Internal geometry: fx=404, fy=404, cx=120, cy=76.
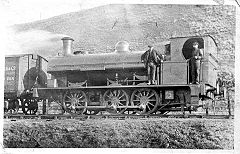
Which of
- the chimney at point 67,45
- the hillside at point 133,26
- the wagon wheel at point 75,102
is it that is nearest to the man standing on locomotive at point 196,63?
the hillside at point 133,26

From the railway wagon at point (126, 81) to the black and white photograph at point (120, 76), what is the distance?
0.05 ft

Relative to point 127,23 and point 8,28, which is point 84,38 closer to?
point 127,23

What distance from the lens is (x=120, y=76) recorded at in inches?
246

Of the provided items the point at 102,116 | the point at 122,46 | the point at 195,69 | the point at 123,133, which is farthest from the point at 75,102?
the point at 195,69

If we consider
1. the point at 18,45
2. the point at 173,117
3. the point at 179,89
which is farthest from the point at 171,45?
the point at 18,45

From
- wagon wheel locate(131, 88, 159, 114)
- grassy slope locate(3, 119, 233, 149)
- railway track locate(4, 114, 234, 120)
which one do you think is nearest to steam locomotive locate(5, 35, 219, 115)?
wagon wheel locate(131, 88, 159, 114)

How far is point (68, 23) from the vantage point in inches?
255

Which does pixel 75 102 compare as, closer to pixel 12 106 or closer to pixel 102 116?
pixel 102 116

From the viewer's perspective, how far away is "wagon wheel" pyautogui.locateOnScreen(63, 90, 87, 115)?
6285 mm

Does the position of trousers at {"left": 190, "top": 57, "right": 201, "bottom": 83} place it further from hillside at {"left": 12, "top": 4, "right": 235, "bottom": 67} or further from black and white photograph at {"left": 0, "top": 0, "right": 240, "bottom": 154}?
hillside at {"left": 12, "top": 4, "right": 235, "bottom": 67}

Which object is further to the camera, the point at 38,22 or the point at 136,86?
→ the point at 38,22

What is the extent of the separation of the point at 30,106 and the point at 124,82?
167 cm

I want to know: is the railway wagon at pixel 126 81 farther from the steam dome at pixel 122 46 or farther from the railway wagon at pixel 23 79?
the railway wagon at pixel 23 79
